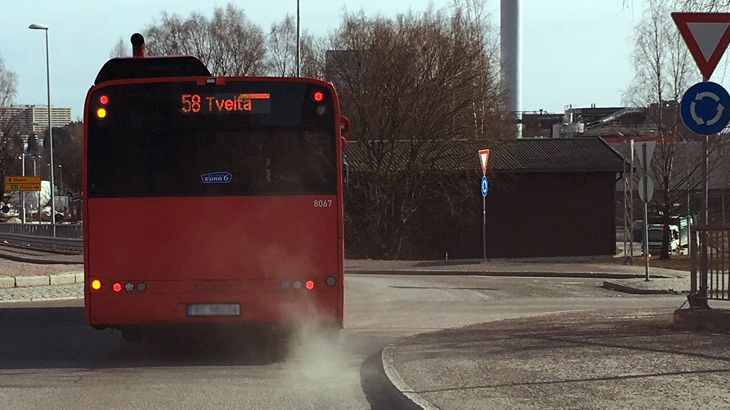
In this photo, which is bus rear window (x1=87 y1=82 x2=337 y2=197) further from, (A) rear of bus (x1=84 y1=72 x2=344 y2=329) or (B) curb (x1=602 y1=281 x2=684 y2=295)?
(B) curb (x1=602 y1=281 x2=684 y2=295)

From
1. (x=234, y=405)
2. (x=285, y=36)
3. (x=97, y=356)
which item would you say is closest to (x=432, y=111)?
(x=285, y=36)

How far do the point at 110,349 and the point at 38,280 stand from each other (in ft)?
31.5

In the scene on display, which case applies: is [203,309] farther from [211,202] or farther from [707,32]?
[707,32]

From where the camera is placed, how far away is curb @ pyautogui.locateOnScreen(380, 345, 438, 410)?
24.2ft

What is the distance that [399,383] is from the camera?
325 inches

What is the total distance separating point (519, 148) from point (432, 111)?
6436 mm

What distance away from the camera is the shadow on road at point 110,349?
10742mm

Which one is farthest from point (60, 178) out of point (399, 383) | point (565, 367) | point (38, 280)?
point (565, 367)

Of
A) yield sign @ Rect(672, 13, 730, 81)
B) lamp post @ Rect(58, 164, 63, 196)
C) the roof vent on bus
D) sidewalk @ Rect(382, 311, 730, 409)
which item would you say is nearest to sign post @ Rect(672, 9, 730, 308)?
yield sign @ Rect(672, 13, 730, 81)

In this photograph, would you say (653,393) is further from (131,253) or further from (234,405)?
(131,253)

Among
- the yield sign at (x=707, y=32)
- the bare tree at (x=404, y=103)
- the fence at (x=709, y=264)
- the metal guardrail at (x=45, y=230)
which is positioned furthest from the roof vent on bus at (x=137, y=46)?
the metal guardrail at (x=45, y=230)

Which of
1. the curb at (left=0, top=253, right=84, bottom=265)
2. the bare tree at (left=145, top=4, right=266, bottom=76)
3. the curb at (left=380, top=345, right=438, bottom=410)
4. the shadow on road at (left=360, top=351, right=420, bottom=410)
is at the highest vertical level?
the bare tree at (left=145, top=4, right=266, bottom=76)

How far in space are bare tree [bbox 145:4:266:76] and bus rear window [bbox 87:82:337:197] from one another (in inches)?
1497

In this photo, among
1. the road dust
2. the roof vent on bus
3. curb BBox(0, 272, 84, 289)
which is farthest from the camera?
curb BBox(0, 272, 84, 289)
